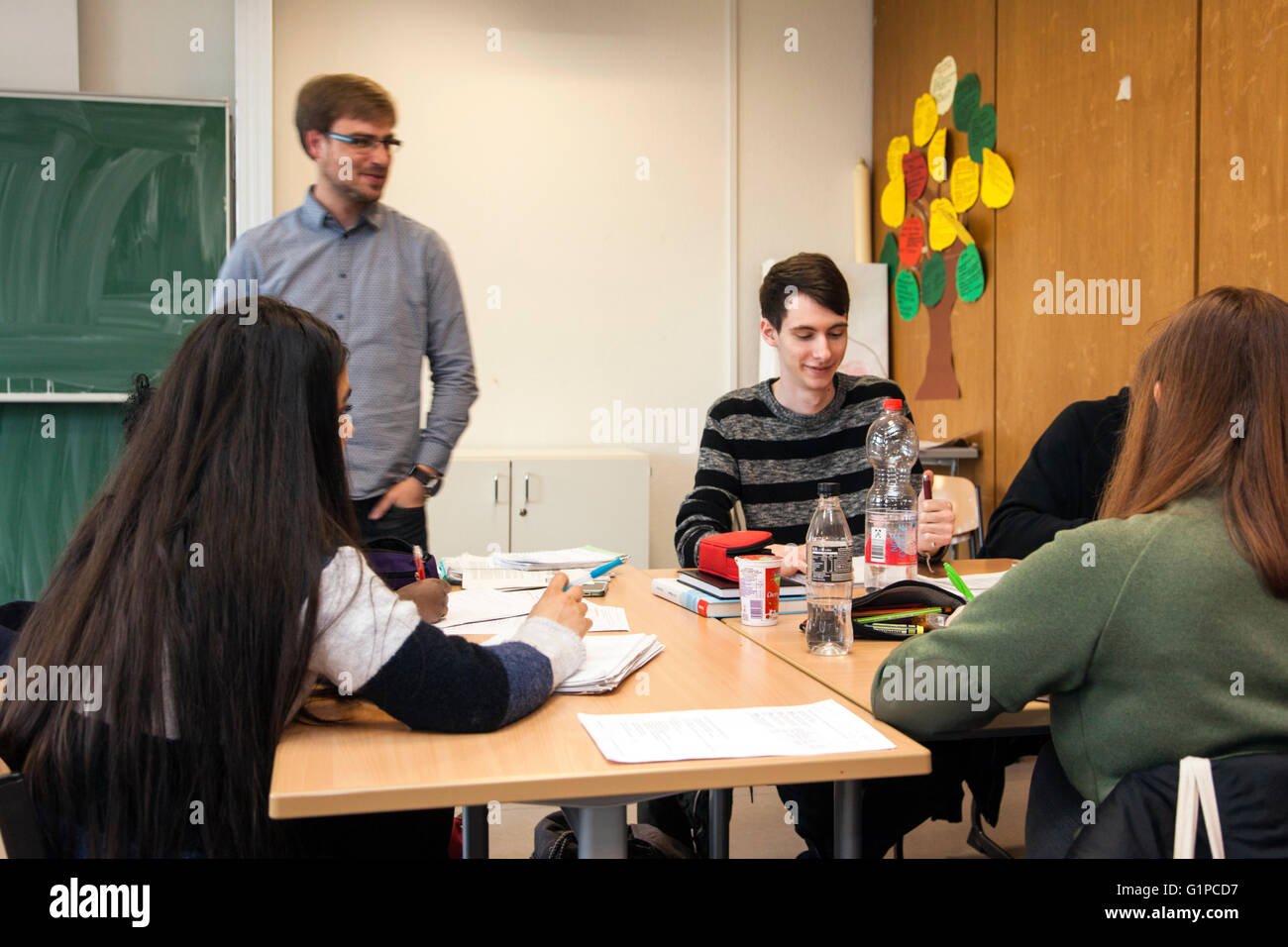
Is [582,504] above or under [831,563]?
under

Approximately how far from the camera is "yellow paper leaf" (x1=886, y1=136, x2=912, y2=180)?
452cm

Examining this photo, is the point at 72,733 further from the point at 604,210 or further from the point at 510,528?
the point at 604,210

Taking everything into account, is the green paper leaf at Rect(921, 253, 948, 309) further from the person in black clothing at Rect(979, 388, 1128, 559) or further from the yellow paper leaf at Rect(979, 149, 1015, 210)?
the person in black clothing at Rect(979, 388, 1128, 559)

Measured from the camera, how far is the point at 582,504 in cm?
416

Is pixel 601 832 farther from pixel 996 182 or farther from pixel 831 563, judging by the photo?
pixel 996 182

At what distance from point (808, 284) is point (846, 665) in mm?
1153

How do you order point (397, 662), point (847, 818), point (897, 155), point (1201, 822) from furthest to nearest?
point (897, 155), point (847, 818), point (397, 662), point (1201, 822)

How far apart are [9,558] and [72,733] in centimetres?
329

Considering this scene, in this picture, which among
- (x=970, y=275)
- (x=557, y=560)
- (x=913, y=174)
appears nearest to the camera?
(x=557, y=560)

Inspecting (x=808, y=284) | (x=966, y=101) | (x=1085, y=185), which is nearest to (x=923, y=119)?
(x=966, y=101)

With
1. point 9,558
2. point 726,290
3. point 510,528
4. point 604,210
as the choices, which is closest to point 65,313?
point 9,558

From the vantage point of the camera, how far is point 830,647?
1521mm

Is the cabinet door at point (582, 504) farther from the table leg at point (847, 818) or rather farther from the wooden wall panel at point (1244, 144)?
the table leg at point (847, 818)

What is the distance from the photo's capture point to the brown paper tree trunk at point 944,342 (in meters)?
4.19
